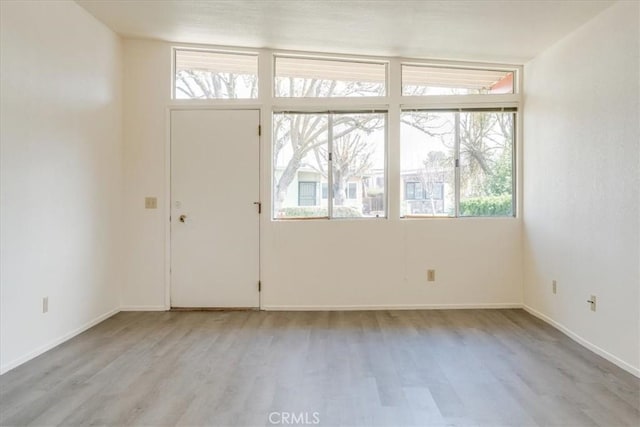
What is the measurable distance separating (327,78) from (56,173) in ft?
8.61

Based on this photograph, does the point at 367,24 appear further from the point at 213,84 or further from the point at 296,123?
the point at 213,84

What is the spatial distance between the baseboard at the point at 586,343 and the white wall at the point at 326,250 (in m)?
0.33

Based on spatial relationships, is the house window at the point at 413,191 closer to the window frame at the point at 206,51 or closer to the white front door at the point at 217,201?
the white front door at the point at 217,201

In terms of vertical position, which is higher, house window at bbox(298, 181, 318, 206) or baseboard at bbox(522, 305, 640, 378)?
house window at bbox(298, 181, 318, 206)

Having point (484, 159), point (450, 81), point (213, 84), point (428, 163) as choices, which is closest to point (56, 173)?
point (213, 84)

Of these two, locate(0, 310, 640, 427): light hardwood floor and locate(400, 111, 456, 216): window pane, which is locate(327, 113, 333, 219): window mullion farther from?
locate(0, 310, 640, 427): light hardwood floor

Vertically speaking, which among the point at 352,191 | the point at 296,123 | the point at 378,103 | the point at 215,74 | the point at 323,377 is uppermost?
the point at 215,74

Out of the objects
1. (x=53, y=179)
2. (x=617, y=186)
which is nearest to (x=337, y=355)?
(x=617, y=186)

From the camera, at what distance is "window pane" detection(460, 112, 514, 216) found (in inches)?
150

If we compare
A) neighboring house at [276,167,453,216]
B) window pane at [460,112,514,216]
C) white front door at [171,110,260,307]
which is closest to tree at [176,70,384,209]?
neighboring house at [276,167,453,216]

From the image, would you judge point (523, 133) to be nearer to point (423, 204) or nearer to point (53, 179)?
point (423, 204)

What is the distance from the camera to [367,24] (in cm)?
303

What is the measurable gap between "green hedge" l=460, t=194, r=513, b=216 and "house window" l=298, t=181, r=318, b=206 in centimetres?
158

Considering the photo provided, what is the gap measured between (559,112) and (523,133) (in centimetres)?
57
